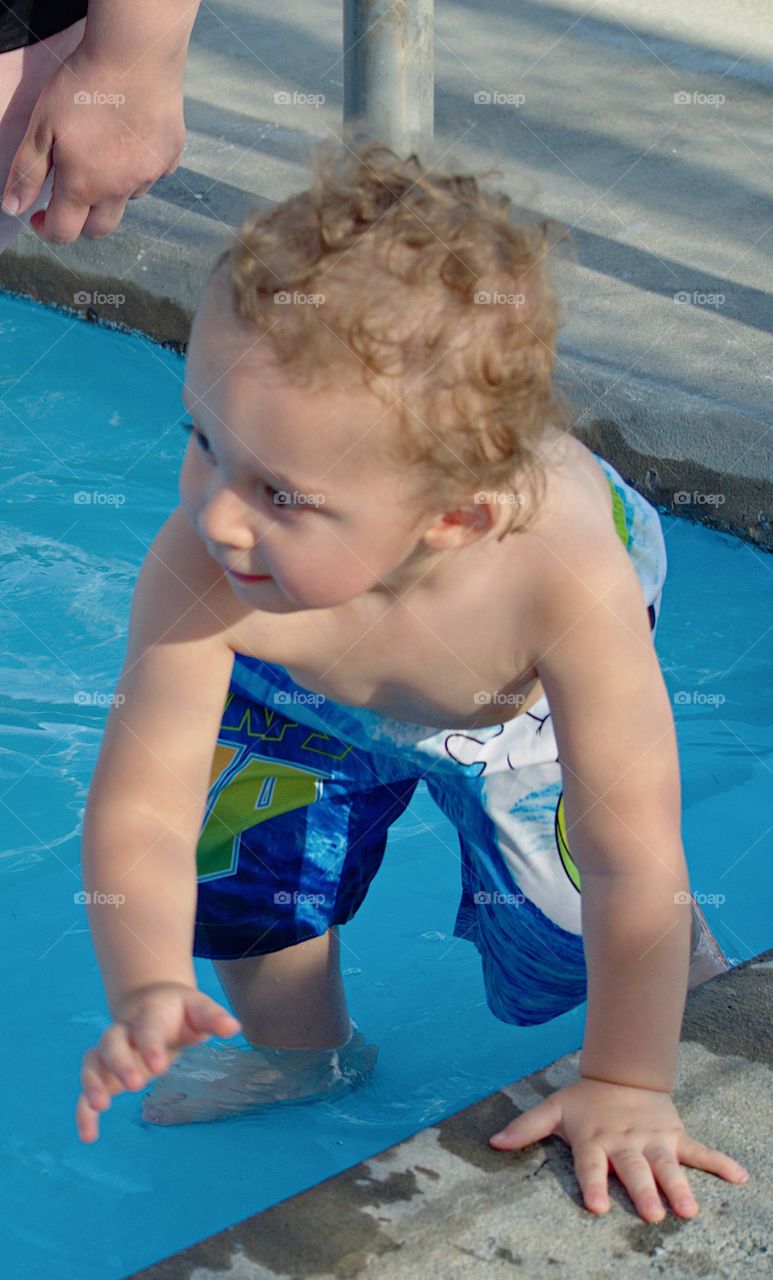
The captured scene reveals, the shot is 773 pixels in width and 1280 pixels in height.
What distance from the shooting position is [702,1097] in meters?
1.81

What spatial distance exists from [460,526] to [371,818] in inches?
26.0

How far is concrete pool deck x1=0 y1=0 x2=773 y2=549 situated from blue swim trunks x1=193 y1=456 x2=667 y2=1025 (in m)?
1.57

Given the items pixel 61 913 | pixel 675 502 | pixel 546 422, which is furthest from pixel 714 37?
pixel 546 422

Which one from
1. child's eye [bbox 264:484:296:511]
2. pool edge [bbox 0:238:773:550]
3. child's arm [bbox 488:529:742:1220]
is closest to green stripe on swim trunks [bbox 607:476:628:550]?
child's arm [bbox 488:529:742:1220]

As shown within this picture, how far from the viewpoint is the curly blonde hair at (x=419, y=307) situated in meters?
1.58

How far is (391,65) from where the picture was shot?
4.21 metres

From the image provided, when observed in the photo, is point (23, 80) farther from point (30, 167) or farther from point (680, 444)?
point (680, 444)

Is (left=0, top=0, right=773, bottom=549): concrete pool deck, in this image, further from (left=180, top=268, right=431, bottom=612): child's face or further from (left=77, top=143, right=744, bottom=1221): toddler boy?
(left=180, top=268, right=431, bottom=612): child's face

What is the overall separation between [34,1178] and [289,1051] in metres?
0.47

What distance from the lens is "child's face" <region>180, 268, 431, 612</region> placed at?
1.56 m

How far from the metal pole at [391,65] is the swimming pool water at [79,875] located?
0.99 metres

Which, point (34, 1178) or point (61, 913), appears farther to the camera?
point (61, 913)

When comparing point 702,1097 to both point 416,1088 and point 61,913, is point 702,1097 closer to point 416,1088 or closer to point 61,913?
point 416,1088

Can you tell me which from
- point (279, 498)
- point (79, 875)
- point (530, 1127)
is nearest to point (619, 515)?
point (279, 498)
